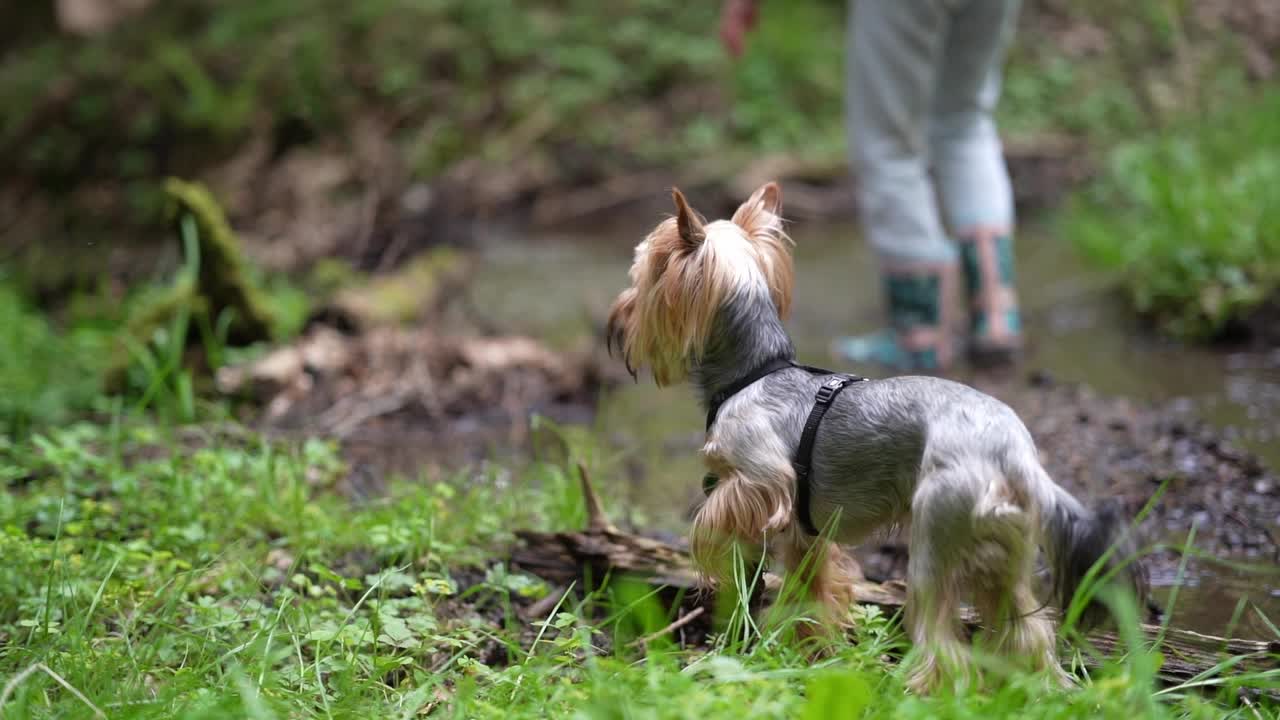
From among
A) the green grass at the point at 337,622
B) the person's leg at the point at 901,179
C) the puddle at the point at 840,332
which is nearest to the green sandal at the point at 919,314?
the person's leg at the point at 901,179

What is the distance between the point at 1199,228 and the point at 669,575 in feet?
14.4

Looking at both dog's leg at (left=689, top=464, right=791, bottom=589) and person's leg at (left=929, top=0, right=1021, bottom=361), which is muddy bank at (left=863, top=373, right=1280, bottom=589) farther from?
dog's leg at (left=689, top=464, right=791, bottom=589)

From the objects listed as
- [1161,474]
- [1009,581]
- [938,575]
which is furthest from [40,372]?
[1161,474]

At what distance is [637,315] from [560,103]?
911cm

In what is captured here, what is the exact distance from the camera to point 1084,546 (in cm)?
A: 233

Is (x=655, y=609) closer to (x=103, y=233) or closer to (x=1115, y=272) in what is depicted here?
(x=1115, y=272)

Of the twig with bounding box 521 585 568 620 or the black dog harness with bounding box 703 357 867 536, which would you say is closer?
the black dog harness with bounding box 703 357 867 536

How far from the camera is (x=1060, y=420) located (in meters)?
4.64

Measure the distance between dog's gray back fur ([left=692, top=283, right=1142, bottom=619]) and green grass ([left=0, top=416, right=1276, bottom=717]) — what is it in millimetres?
303

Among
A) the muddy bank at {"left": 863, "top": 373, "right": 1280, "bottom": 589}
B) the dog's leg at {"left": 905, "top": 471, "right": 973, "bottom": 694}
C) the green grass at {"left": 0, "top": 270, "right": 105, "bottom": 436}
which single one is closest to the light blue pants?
the muddy bank at {"left": 863, "top": 373, "right": 1280, "bottom": 589}

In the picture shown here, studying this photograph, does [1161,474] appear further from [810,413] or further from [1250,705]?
[810,413]

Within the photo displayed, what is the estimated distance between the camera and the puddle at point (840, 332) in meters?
4.16

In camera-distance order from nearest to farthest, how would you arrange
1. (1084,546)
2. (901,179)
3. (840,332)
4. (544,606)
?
(1084,546), (544,606), (901,179), (840,332)

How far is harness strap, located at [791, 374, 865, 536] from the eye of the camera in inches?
106
